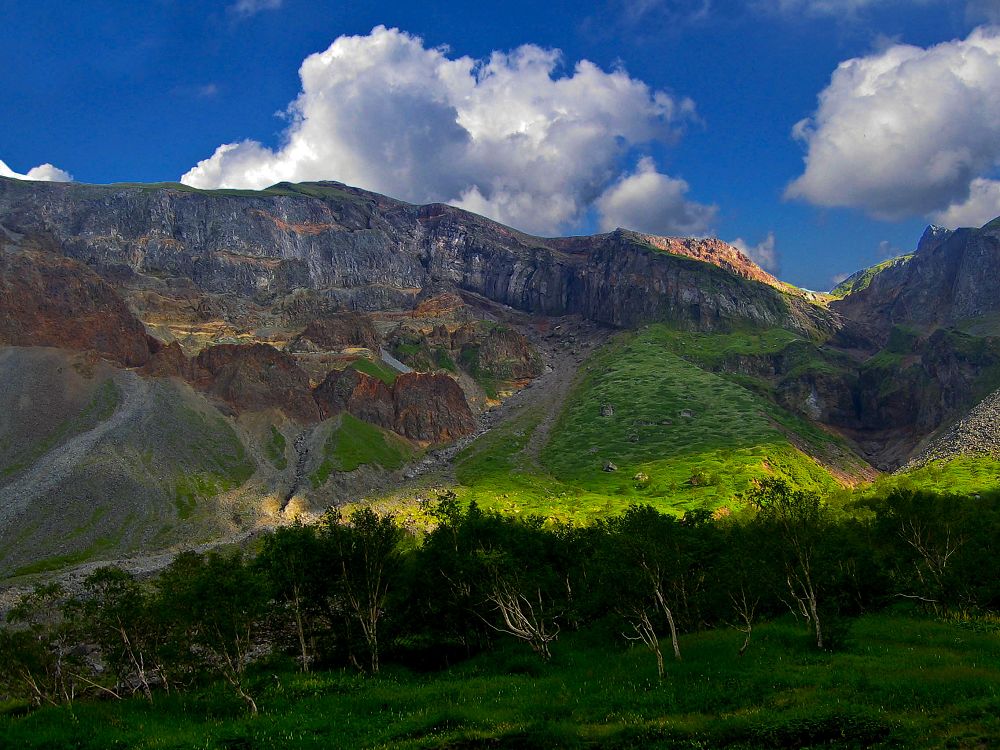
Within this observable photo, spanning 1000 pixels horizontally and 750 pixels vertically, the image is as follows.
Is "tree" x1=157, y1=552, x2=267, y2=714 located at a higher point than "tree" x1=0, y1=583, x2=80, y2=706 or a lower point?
higher

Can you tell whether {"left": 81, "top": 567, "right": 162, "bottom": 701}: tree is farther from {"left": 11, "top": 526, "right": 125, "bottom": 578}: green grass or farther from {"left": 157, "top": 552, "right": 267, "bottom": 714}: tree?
{"left": 11, "top": 526, "right": 125, "bottom": 578}: green grass

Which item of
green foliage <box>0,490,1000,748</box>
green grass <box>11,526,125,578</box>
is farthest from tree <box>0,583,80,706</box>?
green grass <box>11,526,125,578</box>

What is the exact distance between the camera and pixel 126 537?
158 m

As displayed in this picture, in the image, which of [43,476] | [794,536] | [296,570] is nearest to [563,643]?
[794,536]

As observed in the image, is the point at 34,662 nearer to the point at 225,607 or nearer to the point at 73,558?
the point at 225,607

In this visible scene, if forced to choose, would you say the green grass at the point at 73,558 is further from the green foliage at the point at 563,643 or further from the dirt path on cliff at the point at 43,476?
the green foliage at the point at 563,643

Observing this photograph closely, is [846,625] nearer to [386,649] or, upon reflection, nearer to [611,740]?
[611,740]

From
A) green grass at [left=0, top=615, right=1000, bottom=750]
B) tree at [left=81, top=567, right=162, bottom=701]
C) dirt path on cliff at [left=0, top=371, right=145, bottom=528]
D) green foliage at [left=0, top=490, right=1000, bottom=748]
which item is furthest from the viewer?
dirt path on cliff at [left=0, top=371, right=145, bottom=528]

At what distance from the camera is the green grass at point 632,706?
24736 millimetres

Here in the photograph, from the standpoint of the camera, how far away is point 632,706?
31047mm

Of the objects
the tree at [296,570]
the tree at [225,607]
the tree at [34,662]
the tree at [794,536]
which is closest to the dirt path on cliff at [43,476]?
the tree at [34,662]

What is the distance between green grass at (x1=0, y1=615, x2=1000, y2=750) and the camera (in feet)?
81.2

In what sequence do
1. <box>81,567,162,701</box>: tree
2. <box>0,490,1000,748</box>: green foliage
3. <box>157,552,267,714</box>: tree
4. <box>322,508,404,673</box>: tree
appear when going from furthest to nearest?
<box>322,508,404,673</box>: tree → <box>81,567,162,701</box>: tree → <box>157,552,267,714</box>: tree → <box>0,490,1000,748</box>: green foliage

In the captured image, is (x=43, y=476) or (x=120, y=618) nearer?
(x=120, y=618)
